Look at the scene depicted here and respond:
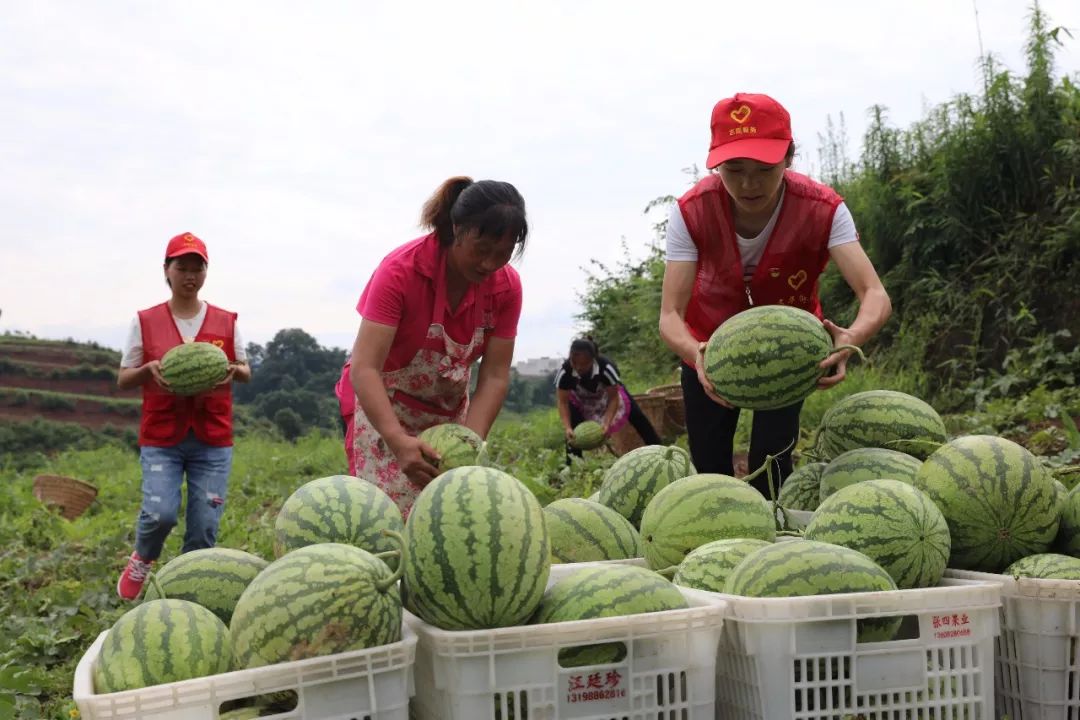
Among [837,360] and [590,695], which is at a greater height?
[837,360]

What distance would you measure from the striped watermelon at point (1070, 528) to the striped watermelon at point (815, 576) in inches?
26.5

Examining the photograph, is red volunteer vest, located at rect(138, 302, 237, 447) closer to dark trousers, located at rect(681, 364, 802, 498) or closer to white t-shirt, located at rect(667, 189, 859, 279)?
dark trousers, located at rect(681, 364, 802, 498)

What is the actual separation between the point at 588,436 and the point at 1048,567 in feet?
21.5

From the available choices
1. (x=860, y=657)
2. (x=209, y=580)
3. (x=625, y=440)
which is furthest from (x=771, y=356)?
(x=625, y=440)

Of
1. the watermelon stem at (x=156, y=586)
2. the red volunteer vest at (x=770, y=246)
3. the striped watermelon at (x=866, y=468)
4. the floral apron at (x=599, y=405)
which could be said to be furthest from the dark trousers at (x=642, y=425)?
the watermelon stem at (x=156, y=586)

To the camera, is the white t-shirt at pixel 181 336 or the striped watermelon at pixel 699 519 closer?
the striped watermelon at pixel 699 519

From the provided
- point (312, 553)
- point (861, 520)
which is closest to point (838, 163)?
point (861, 520)

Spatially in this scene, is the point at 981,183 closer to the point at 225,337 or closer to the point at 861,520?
the point at 225,337

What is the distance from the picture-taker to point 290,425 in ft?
68.8

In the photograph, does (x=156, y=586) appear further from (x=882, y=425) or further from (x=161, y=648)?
(x=882, y=425)

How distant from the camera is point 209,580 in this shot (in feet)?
7.23

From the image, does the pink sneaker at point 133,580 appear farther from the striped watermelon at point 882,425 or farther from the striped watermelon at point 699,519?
the striped watermelon at point 882,425

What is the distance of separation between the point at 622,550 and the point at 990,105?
301 inches

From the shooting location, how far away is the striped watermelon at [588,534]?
256 cm
